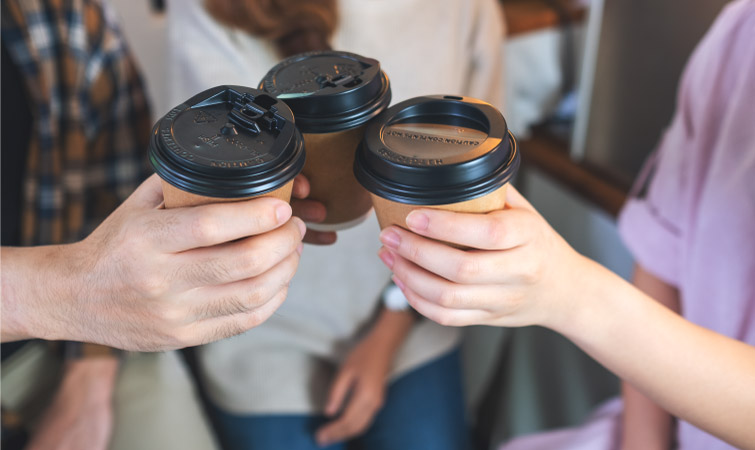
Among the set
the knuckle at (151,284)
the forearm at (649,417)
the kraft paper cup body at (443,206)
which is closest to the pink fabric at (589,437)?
the forearm at (649,417)

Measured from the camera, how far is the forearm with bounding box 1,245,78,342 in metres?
0.47

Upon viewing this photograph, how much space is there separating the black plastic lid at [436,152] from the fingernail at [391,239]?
35mm

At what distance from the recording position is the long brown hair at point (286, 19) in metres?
0.72

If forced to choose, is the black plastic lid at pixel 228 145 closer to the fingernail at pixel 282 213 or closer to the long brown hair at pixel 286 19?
the fingernail at pixel 282 213

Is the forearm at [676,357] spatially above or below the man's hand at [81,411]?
above

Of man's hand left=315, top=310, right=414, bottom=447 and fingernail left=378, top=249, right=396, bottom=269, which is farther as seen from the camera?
man's hand left=315, top=310, right=414, bottom=447

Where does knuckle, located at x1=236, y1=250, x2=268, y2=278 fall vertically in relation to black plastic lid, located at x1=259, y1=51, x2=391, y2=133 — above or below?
below

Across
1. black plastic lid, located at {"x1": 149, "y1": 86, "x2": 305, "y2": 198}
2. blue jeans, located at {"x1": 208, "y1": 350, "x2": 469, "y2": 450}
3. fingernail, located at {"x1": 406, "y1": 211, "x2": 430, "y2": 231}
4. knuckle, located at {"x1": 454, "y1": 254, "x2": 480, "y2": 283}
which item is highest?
black plastic lid, located at {"x1": 149, "y1": 86, "x2": 305, "y2": 198}

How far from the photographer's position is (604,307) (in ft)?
1.68

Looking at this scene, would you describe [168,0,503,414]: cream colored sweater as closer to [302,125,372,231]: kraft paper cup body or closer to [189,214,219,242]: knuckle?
[302,125,372,231]: kraft paper cup body

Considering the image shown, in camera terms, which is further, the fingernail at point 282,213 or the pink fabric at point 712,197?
the pink fabric at point 712,197

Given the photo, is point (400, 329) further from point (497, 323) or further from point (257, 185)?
point (257, 185)

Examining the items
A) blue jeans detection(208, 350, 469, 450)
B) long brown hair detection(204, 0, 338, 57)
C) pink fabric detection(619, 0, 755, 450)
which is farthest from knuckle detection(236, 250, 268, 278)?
blue jeans detection(208, 350, 469, 450)

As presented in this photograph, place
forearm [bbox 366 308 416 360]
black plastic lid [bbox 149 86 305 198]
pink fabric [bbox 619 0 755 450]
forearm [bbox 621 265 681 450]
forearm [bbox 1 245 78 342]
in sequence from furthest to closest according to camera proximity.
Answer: forearm [bbox 366 308 416 360], forearm [bbox 621 265 681 450], pink fabric [bbox 619 0 755 450], forearm [bbox 1 245 78 342], black plastic lid [bbox 149 86 305 198]
